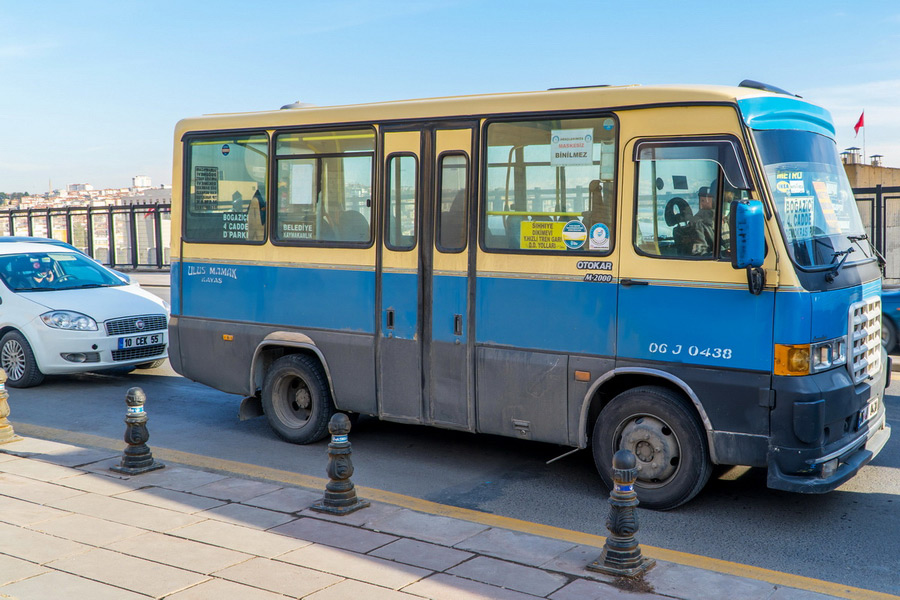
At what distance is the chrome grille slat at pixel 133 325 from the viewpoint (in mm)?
10805

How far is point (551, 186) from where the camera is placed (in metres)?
6.48

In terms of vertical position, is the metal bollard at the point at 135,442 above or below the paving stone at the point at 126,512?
above

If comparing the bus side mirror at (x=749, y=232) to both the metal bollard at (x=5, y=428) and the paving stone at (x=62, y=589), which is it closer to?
the paving stone at (x=62, y=589)

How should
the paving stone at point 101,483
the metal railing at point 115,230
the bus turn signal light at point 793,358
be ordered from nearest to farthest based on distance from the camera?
the bus turn signal light at point 793,358, the paving stone at point 101,483, the metal railing at point 115,230

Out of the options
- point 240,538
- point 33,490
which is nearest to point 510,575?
point 240,538

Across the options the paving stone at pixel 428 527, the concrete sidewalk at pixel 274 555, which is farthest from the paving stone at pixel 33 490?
the paving stone at pixel 428 527

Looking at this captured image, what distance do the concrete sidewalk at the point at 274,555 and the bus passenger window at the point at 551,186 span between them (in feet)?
7.03

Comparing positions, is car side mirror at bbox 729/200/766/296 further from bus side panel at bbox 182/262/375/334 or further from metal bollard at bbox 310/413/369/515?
bus side panel at bbox 182/262/375/334

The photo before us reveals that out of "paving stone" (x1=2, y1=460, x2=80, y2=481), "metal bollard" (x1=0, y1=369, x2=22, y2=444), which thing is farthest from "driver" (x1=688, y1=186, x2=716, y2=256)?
"metal bollard" (x1=0, y1=369, x2=22, y2=444)

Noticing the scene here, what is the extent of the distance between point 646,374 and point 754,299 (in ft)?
3.01

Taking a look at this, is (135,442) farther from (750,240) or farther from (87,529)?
(750,240)

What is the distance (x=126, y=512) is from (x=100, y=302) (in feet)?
18.3

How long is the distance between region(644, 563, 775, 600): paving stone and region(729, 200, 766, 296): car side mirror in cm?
183

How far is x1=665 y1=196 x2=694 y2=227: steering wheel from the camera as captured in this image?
5.93 metres
